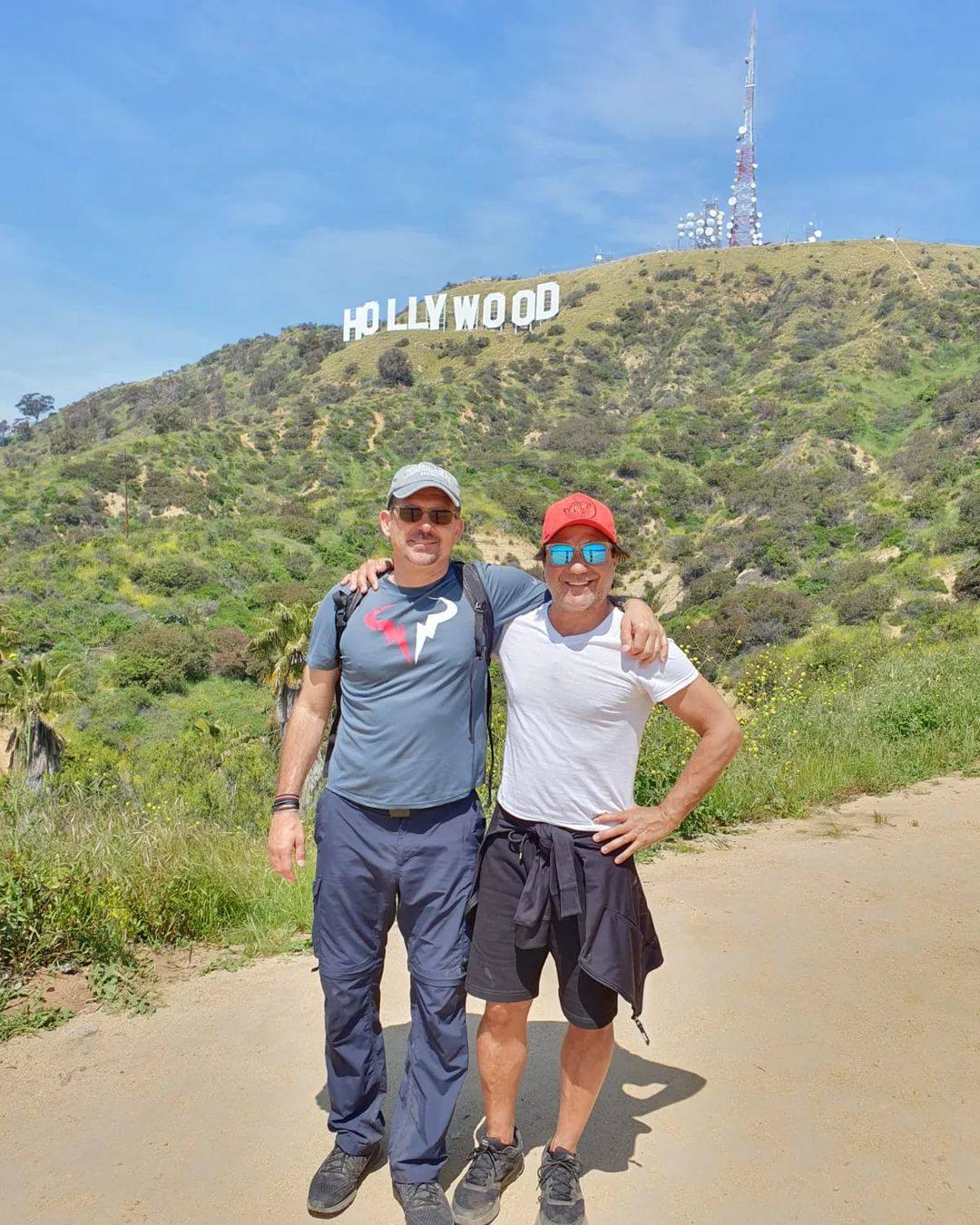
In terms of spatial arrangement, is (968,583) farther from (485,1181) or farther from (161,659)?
(161,659)

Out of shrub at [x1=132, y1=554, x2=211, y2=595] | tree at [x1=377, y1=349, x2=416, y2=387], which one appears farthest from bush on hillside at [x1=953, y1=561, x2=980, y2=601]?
tree at [x1=377, y1=349, x2=416, y2=387]

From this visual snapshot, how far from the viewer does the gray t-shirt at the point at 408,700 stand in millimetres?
2477

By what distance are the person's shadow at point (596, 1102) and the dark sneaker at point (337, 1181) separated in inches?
9.0

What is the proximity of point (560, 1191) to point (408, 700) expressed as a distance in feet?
4.13

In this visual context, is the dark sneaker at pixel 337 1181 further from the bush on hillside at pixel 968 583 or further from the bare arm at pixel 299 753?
the bush on hillside at pixel 968 583

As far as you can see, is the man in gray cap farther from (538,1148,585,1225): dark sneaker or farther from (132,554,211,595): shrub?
(132,554,211,595): shrub

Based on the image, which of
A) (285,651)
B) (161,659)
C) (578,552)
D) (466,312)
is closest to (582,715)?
(578,552)

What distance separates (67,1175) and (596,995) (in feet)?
4.83

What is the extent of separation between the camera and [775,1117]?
9.02 feet

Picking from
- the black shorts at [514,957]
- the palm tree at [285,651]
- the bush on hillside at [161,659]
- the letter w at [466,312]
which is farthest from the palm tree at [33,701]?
the letter w at [466,312]

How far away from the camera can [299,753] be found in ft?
8.84

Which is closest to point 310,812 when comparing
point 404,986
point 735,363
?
point 404,986

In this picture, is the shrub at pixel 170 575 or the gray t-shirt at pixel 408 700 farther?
the shrub at pixel 170 575

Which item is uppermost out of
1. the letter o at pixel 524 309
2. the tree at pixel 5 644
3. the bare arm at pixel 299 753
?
the letter o at pixel 524 309
